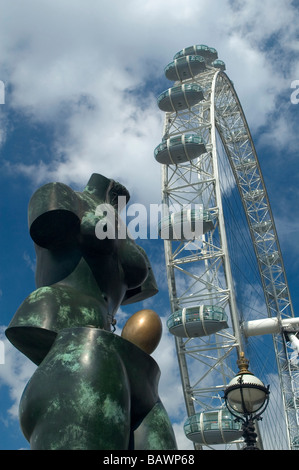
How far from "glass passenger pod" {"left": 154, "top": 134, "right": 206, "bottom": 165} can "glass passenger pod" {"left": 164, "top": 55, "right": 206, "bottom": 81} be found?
5176 mm

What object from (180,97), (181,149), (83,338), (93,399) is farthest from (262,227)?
(93,399)

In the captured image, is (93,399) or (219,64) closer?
(93,399)

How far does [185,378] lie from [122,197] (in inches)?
747

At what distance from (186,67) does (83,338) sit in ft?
88.1

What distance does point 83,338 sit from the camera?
649cm

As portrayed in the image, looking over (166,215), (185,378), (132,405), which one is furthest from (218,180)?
(132,405)

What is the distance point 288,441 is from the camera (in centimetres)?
3322

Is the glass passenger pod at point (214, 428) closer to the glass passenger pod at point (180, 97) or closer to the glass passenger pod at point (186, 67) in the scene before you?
the glass passenger pod at point (180, 97)

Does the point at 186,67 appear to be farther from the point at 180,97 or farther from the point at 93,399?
the point at 93,399

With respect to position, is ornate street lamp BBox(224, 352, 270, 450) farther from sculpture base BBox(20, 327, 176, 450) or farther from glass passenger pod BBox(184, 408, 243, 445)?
glass passenger pod BBox(184, 408, 243, 445)

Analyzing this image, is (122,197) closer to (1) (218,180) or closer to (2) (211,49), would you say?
(1) (218,180)

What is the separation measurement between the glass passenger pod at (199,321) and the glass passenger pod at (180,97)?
11.5 m
